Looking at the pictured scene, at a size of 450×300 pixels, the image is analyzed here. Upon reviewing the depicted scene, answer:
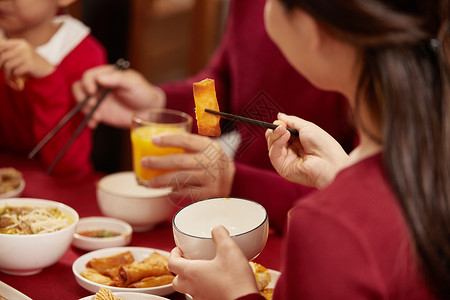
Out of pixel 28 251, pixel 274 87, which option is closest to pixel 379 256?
pixel 28 251

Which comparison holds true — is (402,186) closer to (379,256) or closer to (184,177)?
(379,256)

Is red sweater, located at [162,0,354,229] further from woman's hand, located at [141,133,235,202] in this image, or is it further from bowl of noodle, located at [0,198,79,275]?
bowl of noodle, located at [0,198,79,275]

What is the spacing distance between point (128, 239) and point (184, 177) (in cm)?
24

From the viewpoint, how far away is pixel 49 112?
83.4 inches

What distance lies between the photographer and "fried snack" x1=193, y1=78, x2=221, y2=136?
41.9 inches

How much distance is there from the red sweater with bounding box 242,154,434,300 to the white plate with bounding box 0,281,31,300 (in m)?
0.60

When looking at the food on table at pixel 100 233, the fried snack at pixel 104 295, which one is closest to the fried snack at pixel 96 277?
the fried snack at pixel 104 295

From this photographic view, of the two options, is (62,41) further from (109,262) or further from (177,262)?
(177,262)

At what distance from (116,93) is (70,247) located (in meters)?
0.84

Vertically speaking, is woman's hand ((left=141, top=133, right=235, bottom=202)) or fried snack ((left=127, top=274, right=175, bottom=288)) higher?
woman's hand ((left=141, top=133, right=235, bottom=202))

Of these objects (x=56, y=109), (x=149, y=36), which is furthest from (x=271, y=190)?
(x=149, y=36)

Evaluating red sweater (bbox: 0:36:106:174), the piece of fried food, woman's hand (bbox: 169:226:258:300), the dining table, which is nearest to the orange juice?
the dining table

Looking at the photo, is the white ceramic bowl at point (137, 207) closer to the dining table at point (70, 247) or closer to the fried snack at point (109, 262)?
the dining table at point (70, 247)

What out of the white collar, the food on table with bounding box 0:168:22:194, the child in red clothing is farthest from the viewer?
the white collar
